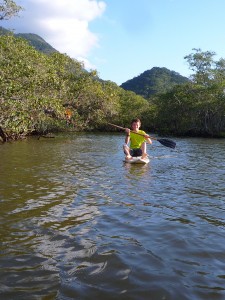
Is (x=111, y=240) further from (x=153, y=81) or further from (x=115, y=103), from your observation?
(x=153, y=81)

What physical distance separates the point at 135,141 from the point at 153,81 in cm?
11692

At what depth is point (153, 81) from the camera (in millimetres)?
128375

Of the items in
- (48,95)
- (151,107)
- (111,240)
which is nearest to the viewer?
(111,240)

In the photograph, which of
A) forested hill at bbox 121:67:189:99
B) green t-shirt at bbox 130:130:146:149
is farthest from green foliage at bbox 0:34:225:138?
forested hill at bbox 121:67:189:99

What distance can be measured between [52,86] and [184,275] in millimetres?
24470

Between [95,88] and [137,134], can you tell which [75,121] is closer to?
[95,88]

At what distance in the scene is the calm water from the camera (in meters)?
3.84

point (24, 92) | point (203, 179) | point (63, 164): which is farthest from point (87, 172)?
point (24, 92)

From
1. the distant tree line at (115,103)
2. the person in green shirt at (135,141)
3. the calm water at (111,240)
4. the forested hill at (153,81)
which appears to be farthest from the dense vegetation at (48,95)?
the forested hill at (153,81)

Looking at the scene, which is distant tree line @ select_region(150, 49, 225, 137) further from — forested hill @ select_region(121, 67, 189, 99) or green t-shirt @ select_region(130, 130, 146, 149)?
forested hill @ select_region(121, 67, 189, 99)

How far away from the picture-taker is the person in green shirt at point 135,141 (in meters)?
14.8

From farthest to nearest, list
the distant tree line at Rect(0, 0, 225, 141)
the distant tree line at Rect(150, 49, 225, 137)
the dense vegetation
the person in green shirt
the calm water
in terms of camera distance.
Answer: the distant tree line at Rect(150, 49, 225, 137) → the distant tree line at Rect(0, 0, 225, 141) → the dense vegetation → the person in green shirt → the calm water

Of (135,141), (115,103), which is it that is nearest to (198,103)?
(115,103)

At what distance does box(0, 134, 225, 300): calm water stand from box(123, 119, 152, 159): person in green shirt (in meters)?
4.54
